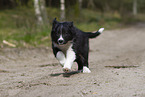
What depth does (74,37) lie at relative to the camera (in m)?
4.69

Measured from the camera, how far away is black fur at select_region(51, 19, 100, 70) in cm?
446

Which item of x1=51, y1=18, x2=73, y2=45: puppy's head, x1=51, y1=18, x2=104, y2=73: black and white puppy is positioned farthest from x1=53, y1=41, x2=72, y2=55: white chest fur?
x1=51, y1=18, x2=73, y2=45: puppy's head

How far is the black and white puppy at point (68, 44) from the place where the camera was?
4445mm

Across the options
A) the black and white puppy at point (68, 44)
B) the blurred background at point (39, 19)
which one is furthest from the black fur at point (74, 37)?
the blurred background at point (39, 19)

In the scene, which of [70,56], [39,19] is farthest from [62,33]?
[39,19]

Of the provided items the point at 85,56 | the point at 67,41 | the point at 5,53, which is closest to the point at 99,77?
the point at 85,56

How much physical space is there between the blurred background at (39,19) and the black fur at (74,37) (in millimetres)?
6057

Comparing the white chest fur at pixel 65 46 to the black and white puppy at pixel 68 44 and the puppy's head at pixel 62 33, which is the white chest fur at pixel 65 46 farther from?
the puppy's head at pixel 62 33

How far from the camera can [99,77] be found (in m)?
4.66

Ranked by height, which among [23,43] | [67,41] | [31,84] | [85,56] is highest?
[67,41]

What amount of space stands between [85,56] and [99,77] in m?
0.63

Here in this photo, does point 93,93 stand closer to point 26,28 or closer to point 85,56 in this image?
point 85,56

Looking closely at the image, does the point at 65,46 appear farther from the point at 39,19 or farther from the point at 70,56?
the point at 39,19

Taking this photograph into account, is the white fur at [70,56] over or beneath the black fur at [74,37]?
beneath
